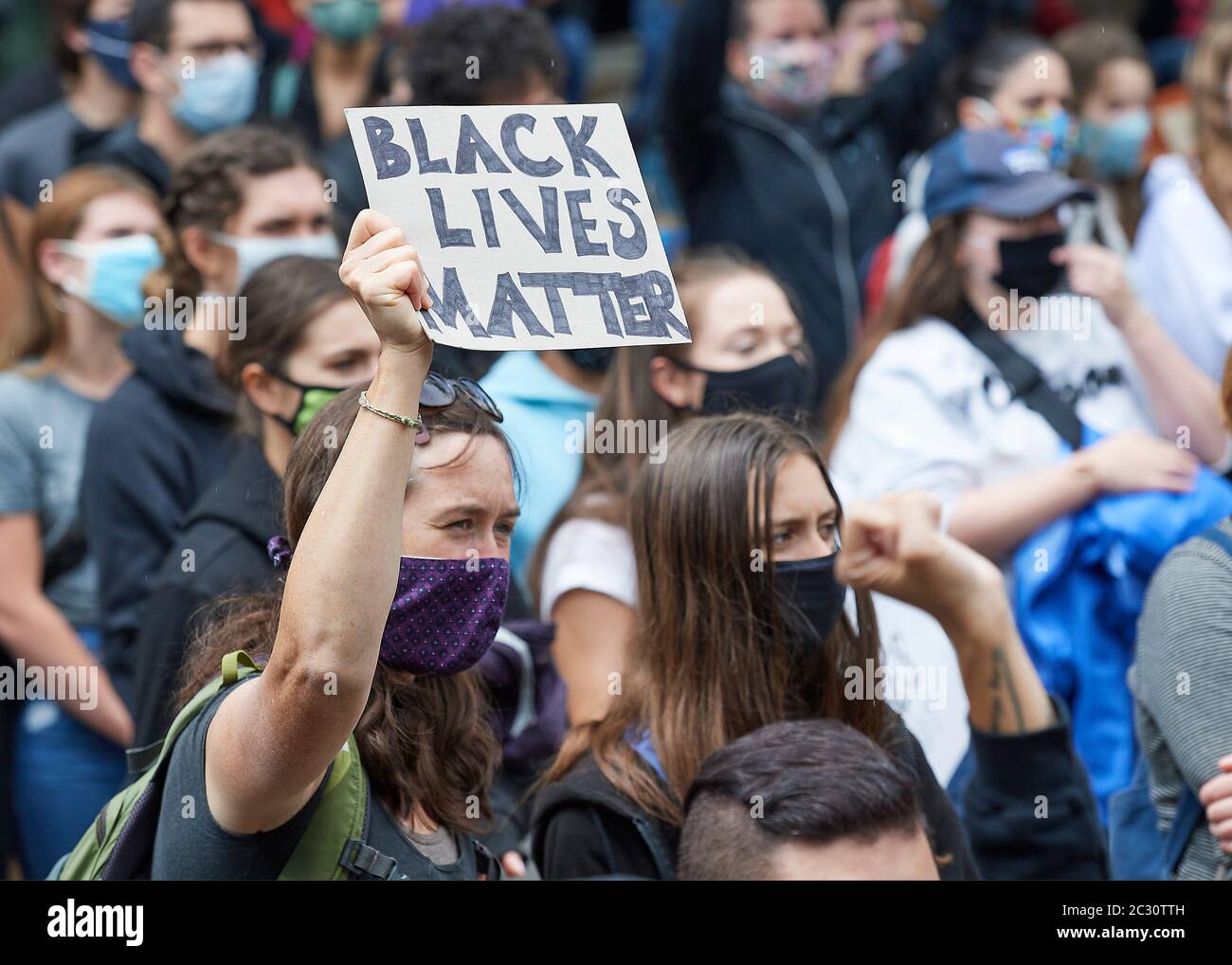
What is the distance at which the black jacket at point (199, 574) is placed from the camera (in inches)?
112

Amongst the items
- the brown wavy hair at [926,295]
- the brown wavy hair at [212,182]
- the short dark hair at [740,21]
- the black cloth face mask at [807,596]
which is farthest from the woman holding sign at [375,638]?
the short dark hair at [740,21]

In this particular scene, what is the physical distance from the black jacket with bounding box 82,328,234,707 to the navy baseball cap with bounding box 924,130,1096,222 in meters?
1.73

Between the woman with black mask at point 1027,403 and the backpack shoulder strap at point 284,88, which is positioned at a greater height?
the backpack shoulder strap at point 284,88

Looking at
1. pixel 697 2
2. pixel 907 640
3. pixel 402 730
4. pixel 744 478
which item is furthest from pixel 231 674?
pixel 697 2

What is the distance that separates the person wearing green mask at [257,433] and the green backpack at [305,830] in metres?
0.69

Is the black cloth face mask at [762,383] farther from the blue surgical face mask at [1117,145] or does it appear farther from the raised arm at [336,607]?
the blue surgical face mask at [1117,145]

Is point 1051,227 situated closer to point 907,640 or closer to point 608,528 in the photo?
point 907,640

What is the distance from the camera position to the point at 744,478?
2.72 metres

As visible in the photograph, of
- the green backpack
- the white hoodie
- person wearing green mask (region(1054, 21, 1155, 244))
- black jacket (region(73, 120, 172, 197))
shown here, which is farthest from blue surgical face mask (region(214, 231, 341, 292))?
person wearing green mask (region(1054, 21, 1155, 244))

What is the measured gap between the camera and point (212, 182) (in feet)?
12.8

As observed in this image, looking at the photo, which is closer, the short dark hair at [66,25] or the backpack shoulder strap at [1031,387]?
the backpack shoulder strap at [1031,387]

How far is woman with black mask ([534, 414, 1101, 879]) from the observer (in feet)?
8.73

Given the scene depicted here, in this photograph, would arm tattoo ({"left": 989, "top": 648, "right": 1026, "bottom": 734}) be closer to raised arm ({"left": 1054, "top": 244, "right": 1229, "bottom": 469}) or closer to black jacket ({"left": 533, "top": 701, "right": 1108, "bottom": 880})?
black jacket ({"left": 533, "top": 701, "right": 1108, "bottom": 880})

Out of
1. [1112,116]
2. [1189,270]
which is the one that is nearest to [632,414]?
[1189,270]
